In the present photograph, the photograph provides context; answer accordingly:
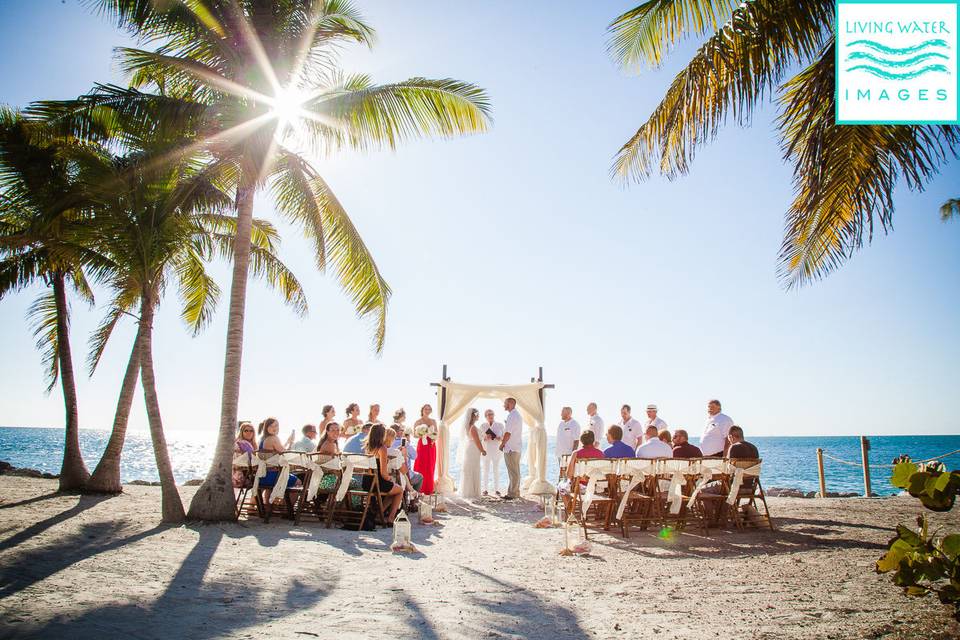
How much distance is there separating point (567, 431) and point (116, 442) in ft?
29.3

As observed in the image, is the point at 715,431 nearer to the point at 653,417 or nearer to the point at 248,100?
the point at 653,417

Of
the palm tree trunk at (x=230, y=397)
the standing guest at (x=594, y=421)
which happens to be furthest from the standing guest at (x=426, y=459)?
the palm tree trunk at (x=230, y=397)

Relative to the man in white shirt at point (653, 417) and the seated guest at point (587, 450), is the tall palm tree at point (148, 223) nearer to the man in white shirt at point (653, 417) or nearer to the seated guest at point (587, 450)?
the seated guest at point (587, 450)

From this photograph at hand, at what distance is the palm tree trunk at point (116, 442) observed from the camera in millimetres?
10484

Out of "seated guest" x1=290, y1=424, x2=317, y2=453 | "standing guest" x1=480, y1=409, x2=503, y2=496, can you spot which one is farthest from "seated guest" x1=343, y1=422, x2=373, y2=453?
"standing guest" x1=480, y1=409, x2=503, y2=496

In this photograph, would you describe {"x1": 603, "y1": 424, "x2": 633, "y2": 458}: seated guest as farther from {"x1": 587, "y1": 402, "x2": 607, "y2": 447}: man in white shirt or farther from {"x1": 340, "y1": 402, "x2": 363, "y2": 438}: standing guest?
{"x1": 340, "y1": 402, "x2": 363, "y2": 438}: standing guest

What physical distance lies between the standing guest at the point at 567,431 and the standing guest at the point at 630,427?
101 cm

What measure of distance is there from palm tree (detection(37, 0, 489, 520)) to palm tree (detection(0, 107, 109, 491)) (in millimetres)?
1446

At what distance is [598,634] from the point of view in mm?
3619

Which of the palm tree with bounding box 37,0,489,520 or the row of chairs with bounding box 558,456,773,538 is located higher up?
the palm tree with bounding box 37,0,489,520

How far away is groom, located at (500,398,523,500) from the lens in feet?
40.2

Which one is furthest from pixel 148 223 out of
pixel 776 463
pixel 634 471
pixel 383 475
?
pixel 776 463

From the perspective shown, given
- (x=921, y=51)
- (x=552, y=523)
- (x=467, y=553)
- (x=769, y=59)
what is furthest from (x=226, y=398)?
(x=921, y=51)

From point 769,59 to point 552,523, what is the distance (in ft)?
21.0
